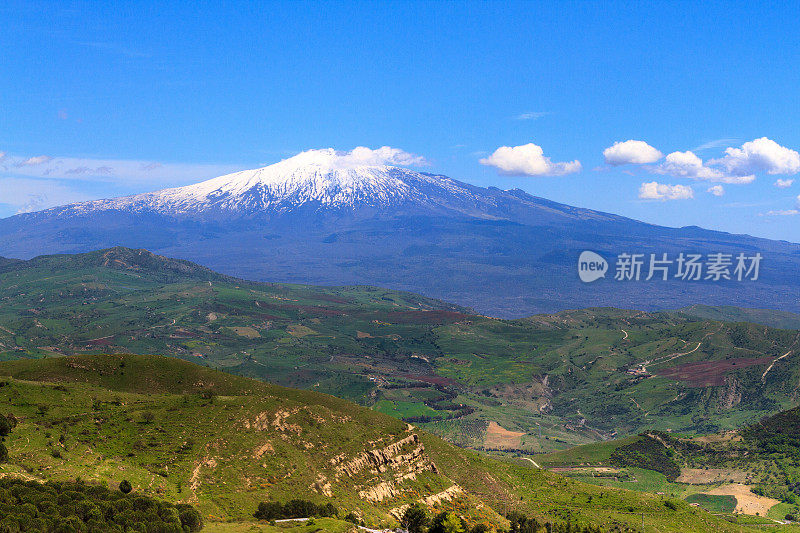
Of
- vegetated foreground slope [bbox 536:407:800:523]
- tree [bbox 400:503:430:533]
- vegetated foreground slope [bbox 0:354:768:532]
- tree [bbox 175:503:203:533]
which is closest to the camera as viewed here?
tree [bbox 175:503:203:533]

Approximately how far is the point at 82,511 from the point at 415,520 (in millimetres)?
28566

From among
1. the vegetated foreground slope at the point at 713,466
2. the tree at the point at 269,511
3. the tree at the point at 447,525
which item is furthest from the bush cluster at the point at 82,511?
the vegetated foreground slope at the point at 713,466

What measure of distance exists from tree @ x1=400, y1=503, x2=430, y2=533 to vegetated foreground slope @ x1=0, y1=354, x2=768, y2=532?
3031 millimetres

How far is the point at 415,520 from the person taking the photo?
6038cm

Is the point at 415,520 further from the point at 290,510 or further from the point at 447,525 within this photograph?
the point at 290,510

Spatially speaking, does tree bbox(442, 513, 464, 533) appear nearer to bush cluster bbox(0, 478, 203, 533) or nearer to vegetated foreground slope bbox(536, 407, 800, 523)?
bush cluster bbox(0, 478, 203, 533)

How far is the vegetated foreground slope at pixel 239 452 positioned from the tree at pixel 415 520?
3031 mm

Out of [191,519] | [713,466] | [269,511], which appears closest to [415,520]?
[269,511]

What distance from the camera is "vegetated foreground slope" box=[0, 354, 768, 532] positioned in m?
58.4

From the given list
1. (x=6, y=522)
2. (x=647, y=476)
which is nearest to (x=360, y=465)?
(x=6, y=522)

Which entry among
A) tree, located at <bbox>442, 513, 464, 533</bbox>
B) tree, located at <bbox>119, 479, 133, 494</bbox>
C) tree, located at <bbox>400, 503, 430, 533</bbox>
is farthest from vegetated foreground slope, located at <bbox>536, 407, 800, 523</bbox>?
tree, located at <bbox>119, 479, 133, 494</bbox>

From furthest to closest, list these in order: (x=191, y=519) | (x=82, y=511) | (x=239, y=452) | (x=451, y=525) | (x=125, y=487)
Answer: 1. (x=239, y=452)
2. (x=451, y=525)
3. (x=125, y=487)
4. (x=191, y=519)
5. (x=82, y=511)

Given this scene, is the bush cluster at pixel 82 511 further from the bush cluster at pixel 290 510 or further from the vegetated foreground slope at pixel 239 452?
the bush cluster at pixel 290 510

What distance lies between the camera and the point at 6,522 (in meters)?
40.0
